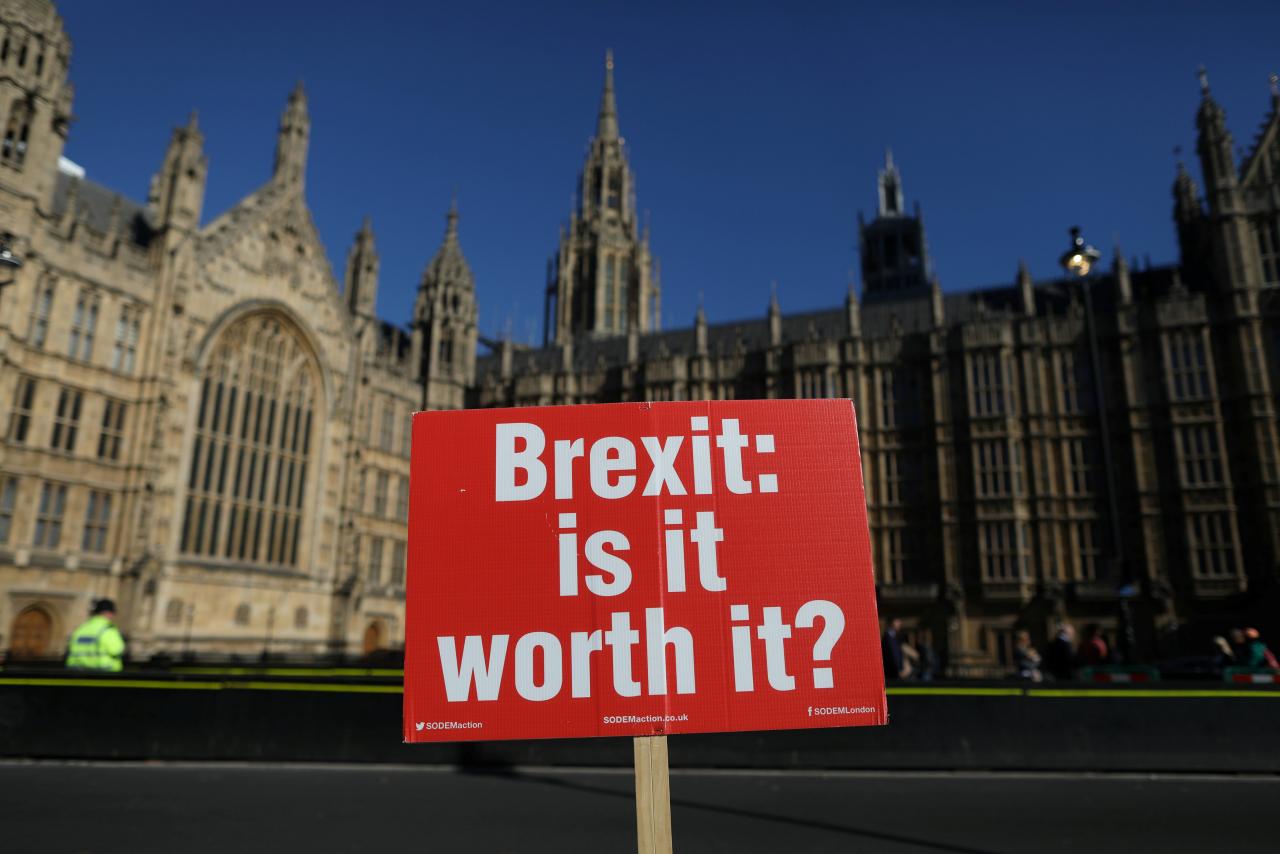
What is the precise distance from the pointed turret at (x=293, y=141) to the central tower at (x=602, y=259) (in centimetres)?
2437

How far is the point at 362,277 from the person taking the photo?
42844 millimetres

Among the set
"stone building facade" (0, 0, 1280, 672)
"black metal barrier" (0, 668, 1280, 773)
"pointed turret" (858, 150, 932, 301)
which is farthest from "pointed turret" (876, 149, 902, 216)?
"black metal barrier" (0, 668, 1280, 773)

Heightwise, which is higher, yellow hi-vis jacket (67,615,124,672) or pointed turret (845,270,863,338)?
pointed turret (845,270,863,338)

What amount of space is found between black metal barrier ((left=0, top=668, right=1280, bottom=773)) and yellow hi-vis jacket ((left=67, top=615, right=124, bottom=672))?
0.71 ft

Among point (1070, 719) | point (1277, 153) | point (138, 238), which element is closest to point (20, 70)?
point (138, 238)

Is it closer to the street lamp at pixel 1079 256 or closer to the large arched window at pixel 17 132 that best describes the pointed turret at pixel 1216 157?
the street lamp at pixel 1079 256

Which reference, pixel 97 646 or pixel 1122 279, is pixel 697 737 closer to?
pixel 97 646

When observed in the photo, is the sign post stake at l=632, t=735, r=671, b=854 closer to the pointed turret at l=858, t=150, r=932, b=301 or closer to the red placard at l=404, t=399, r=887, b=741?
the red placard at l=404, t=399, r=887, b=741

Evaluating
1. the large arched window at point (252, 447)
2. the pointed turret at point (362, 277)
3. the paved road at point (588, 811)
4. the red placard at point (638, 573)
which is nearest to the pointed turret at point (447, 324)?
the pointed turret at point (362, 277)

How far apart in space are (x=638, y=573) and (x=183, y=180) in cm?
3521

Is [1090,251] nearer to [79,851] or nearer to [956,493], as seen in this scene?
[79,851]

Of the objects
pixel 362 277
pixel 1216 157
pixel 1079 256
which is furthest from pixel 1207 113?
pixel 362 277

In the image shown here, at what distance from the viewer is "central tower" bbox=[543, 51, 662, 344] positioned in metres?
64.6

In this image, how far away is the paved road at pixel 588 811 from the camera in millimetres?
7410
